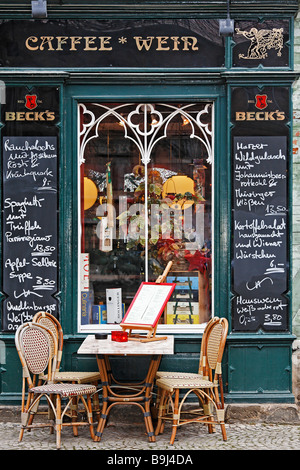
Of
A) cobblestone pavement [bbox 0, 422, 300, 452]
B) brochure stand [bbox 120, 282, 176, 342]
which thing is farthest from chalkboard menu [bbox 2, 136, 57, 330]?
cobblestone pavement [bbox 0, 422, 300, 452]

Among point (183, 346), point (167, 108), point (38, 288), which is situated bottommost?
point (183, 346)

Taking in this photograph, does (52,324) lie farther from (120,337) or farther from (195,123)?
(195,123)

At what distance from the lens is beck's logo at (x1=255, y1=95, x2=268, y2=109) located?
28.0ft

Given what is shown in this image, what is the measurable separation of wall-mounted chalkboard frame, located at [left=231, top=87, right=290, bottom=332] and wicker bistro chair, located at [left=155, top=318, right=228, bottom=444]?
0.73m

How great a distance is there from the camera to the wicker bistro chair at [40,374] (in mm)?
7262

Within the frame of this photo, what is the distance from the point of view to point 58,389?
7234 millimetres

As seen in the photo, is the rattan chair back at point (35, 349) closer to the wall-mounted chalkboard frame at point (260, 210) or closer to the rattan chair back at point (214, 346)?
the rattan chair back at point (214, 346)

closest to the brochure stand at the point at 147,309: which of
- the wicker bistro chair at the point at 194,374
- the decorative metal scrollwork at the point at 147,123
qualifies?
the wicker bistro chair at the point at 194,374

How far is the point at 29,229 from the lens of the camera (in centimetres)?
852

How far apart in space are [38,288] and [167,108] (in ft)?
8.43

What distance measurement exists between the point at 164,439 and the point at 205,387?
707 millimetres

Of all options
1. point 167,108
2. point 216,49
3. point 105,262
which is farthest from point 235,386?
point 216,49

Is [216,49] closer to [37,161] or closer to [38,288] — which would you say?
[37,161]

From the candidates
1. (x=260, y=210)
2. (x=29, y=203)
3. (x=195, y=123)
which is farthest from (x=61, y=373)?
(x=195, y=123)
